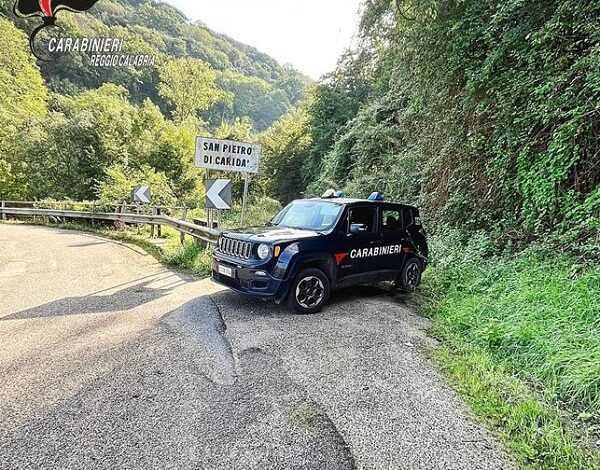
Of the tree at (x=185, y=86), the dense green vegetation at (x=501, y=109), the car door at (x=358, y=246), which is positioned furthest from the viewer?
the tree at (x=185, y=86)

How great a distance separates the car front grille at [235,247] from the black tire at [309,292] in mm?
802

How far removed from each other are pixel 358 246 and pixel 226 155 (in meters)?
3.77

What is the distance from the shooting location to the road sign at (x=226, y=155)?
776 centimetres

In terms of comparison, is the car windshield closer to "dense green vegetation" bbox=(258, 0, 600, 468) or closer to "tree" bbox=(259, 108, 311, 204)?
"dense green vegetation" bbox=(258, 0, 600, 468)

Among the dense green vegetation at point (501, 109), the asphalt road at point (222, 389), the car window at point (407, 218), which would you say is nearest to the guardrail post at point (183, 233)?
the asphalt road at point (222, 389)

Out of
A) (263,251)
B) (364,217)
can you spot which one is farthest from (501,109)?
(263,251)

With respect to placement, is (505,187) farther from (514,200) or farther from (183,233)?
(183,233)

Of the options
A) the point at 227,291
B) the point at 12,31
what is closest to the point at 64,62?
the point at 12,31

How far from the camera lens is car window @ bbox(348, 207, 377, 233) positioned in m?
5.83

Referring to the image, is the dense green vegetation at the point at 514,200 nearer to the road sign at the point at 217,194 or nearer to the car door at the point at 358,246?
the car door at the point at 358,246

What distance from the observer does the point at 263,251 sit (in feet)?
16.6

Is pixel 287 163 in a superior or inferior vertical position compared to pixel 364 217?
superior

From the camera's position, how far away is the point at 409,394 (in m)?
3.17

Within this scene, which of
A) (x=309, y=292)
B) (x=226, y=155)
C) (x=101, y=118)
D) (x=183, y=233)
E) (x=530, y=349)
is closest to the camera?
(x=530, y=349)
